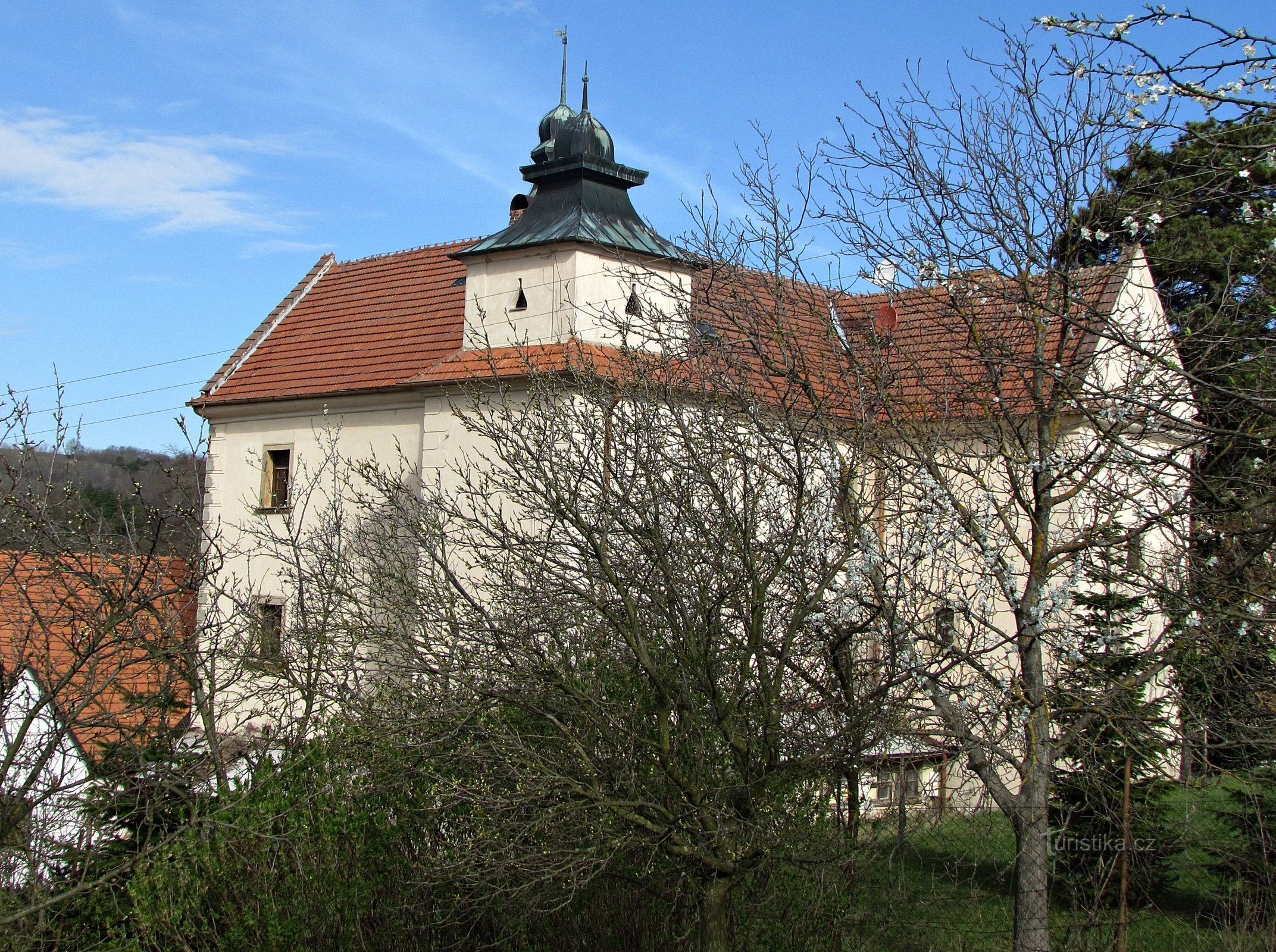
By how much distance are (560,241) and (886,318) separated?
10.2m

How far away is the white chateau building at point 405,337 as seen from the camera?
18.3 meters

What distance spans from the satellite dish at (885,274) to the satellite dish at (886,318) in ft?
0.71

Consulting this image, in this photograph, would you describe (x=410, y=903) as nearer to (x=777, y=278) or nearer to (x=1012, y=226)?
(x=777, y=278)

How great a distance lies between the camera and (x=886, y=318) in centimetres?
877

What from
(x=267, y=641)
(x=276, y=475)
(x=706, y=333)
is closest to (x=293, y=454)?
(x=276, y=475)

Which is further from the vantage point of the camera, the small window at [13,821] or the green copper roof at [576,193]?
the green copper roof at [576,193]

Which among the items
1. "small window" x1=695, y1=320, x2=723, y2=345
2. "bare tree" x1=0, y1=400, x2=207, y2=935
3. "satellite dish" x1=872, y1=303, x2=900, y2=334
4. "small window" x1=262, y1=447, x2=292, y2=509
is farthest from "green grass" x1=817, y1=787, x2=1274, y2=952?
"small window" x1=262, y1=447, x2=292, y2=509

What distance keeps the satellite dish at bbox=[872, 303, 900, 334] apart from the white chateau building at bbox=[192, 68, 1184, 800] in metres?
5.18

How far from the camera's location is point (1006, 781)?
27.1ft

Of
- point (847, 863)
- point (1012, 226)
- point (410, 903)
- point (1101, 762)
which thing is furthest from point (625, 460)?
point (1101, 762)

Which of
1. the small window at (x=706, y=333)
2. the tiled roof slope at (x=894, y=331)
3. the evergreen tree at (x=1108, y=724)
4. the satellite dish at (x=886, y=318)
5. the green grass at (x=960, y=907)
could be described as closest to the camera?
the green grass at (x=960, y=907)

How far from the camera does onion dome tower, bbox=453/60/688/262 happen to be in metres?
18.6

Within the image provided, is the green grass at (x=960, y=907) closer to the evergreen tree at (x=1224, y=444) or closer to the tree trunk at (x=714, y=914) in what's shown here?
the tree trunk at (x=714, y=914)

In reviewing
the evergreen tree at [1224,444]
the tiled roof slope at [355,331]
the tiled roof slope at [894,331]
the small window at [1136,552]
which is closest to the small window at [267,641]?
the tiled roof slope at [894,331]
